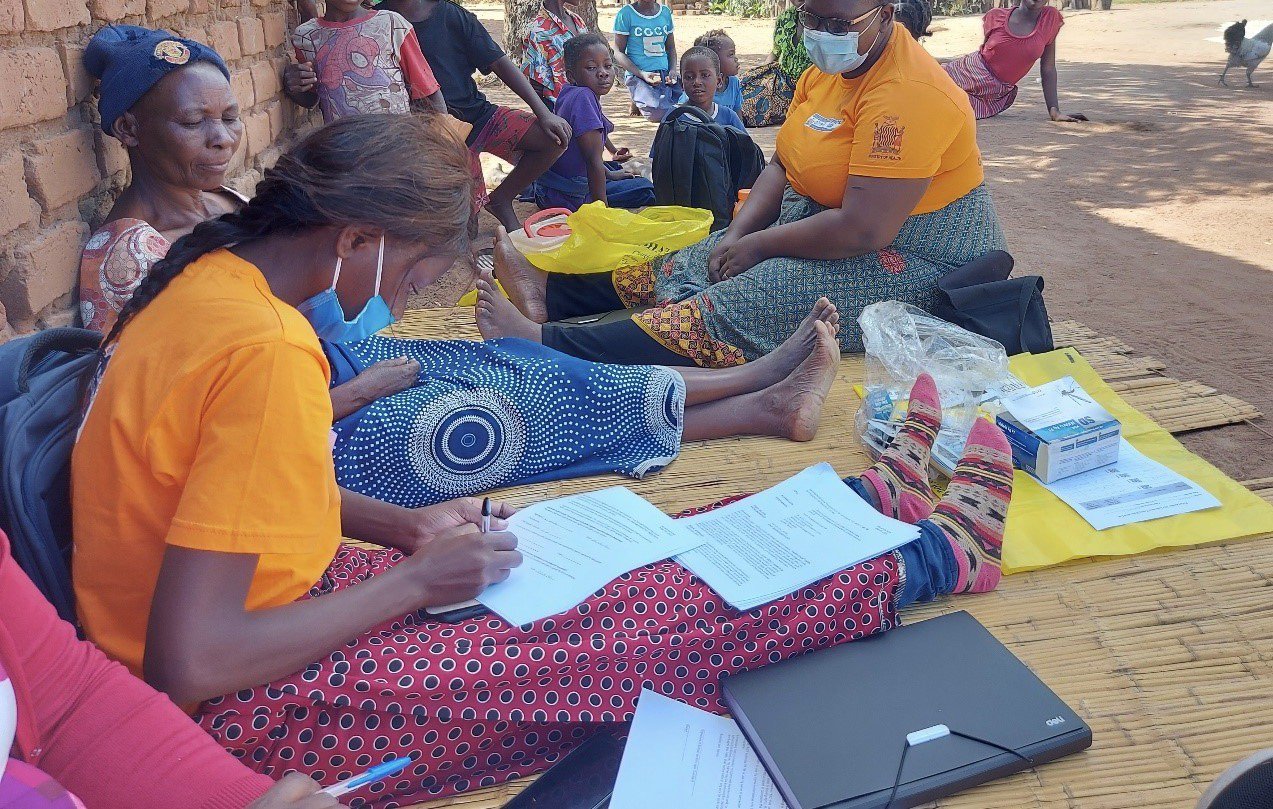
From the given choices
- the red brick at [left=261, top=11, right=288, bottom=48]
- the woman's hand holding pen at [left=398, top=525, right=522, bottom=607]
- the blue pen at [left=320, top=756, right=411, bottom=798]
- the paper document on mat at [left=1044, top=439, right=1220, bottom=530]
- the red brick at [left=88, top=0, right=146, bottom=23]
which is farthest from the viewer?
the red brick at [left=261, top=11, right=288, bottom=48]

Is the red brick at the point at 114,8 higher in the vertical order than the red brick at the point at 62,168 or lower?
higher

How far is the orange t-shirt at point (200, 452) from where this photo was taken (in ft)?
4.13

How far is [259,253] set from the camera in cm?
153

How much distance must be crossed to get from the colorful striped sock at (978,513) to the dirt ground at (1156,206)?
3.19ft

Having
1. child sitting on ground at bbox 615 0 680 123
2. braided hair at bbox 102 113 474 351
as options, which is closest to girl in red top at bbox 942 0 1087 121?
child sitting on ground at bbox 615 0 680 123

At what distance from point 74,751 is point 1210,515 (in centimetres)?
238

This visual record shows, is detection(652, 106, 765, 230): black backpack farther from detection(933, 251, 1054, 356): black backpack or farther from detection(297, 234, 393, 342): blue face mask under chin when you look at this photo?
detection(297, 234, 393, 342): blue face mask under chin

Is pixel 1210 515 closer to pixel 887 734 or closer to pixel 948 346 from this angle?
pixel 948 346

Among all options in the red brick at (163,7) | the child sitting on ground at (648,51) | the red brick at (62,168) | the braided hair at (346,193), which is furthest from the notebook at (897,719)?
the child sitting on ground at (648,51)

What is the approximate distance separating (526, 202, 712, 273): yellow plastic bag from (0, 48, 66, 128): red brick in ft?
5.80

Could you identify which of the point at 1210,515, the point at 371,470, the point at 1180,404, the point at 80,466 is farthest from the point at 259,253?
the point at 1180,404

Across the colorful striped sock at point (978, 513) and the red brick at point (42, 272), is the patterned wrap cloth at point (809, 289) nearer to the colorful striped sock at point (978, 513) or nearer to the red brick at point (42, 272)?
the colorful striped sock at point (978, 513)

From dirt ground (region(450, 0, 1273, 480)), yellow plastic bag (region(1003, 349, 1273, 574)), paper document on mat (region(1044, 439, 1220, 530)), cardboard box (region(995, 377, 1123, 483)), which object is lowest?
dirt ground (region(450, 0, 1273, 480))

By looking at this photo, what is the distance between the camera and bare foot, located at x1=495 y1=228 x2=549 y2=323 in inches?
150
